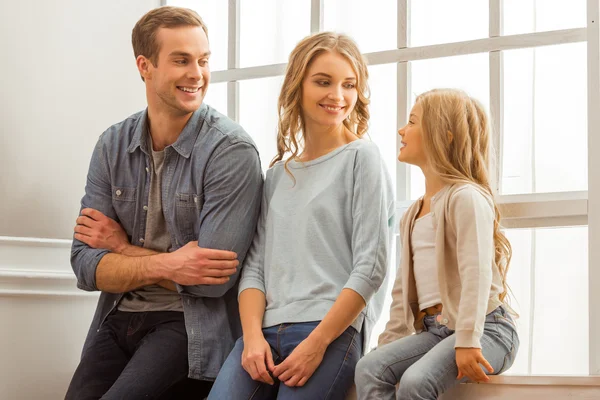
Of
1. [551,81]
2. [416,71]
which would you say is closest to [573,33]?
[551,81]

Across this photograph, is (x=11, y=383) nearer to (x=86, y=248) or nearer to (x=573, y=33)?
(x=86, y=248)

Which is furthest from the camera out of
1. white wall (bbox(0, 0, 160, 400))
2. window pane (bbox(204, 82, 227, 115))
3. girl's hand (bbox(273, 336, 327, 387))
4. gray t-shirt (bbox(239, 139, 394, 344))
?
window pane (bbox(204, 82, 227, 115))

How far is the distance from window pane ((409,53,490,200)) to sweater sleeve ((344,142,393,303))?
0.71 feet

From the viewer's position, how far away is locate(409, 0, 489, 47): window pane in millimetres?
2186

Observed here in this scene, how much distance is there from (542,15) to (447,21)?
25cm

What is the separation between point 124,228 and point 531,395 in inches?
45.0

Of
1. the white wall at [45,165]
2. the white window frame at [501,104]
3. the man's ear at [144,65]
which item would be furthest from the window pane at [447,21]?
the white wall at [45,165]

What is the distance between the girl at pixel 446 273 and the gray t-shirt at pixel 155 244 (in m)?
0.60

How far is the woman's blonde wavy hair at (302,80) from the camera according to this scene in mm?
2092

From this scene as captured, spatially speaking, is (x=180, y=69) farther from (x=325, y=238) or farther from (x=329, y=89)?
(x=325, y=238)

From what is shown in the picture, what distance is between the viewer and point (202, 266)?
207cm

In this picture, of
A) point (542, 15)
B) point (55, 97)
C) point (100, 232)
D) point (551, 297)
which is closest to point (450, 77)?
point (542, 15)

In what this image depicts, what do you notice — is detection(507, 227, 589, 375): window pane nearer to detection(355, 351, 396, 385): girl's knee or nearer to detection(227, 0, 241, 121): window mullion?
detection(355, 351, 396, 385): girl's knee

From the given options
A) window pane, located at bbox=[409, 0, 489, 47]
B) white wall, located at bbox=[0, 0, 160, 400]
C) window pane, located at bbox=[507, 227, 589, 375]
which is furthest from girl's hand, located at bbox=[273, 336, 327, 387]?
white wall, located at bbox=[0, 0, 160, 400]
